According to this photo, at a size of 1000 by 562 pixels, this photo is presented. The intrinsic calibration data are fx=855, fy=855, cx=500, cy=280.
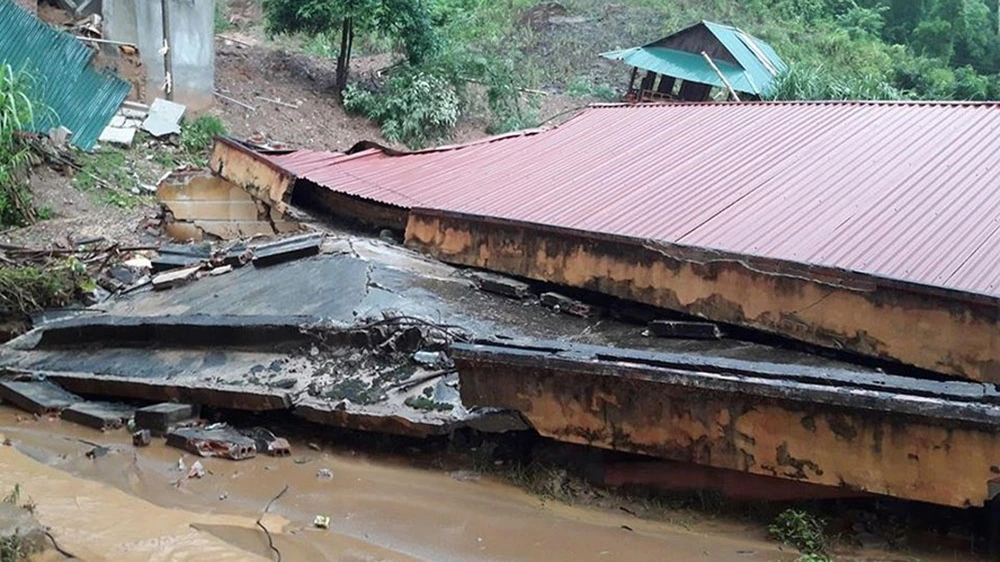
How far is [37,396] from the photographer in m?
6.78

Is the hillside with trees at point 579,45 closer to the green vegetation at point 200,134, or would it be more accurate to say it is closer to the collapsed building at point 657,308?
the green vegetation at point 200,134

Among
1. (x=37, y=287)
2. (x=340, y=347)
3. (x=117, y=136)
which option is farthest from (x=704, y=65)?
(x=340, y=347)

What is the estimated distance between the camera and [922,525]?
4293mm

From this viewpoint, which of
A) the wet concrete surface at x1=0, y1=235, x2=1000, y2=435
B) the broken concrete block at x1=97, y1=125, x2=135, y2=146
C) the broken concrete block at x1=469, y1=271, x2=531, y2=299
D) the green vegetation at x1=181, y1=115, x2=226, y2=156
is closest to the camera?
the wet concrete surface at x1=0, y1=235, x2=1000, y2=435

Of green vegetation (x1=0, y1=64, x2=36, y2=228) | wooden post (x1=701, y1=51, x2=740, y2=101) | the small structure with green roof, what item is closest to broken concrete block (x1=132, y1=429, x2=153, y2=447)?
green vegetation (x1=0, y1=64, x2=36, y2=228)

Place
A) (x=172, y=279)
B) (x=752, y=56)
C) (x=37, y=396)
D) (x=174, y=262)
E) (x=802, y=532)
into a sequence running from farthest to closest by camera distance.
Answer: (x=752, y=56)
(x=174, y=262)
(x=172, y=279)
(x=37, y=396)
(x=802, y=532)

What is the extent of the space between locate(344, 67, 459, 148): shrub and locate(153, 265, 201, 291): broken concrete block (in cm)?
1070

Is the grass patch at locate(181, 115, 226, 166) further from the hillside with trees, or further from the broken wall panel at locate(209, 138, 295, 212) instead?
the broken wall panel at locate(209, 138, 295, 212)

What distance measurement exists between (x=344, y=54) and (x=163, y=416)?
1517 centimetres

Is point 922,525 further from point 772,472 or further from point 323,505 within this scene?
point 323,505

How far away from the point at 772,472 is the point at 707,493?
458mm

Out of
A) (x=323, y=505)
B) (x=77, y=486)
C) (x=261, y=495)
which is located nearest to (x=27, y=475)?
(x=77, y=486)

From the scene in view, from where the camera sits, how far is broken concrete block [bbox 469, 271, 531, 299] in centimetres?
676

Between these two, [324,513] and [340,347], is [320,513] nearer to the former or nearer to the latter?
[324,513]
